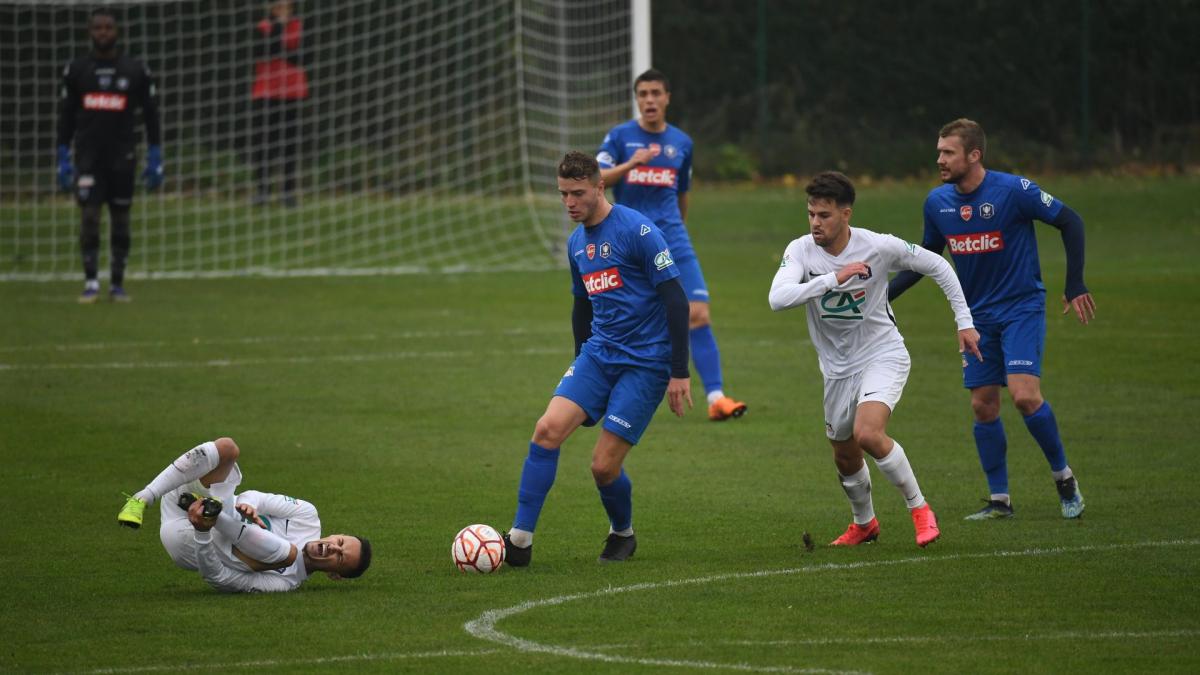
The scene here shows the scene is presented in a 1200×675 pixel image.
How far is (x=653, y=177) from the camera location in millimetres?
13562

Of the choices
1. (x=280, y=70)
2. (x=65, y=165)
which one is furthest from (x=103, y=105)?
(x=280, y=70)

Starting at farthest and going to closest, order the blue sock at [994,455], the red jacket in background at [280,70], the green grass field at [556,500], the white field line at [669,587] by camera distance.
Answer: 1. the red jacket in background at [280,70]
2. the blue sock at [994,455]
3. the green grass field at [556,500]
4. the white field line at [669,587]

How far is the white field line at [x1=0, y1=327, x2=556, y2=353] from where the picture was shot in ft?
53.9

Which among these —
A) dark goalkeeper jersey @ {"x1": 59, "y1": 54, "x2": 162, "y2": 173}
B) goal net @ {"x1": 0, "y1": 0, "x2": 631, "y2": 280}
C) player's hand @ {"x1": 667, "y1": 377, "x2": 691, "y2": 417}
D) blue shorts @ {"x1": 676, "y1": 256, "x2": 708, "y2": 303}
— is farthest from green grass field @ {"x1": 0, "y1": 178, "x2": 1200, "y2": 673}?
goal net @ {"x1": 0, "y1": 0, "x2": 631, "y2": 280}

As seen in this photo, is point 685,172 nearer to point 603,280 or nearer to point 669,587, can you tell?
point 603,280

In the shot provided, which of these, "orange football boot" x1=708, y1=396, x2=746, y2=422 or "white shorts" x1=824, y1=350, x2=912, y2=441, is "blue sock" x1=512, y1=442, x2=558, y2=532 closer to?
"white shorts" x1=824, y1=350, x2=912, y2=441

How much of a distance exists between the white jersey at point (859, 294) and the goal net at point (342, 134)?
1559 cm

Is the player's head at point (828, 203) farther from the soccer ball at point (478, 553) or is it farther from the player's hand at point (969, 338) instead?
the soccer ball at point (478, 553)

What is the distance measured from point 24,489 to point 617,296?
4.04 metres

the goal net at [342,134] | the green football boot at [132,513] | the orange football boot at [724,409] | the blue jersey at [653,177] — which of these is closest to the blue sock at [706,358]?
the orange football boot at [724,409]

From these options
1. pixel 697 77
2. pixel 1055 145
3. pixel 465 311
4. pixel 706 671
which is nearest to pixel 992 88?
pixel 1055 145

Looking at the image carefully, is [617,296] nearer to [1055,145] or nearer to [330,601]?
[330,601]

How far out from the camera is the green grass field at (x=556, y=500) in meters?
6.66

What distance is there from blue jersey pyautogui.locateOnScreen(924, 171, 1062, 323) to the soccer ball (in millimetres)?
3108
